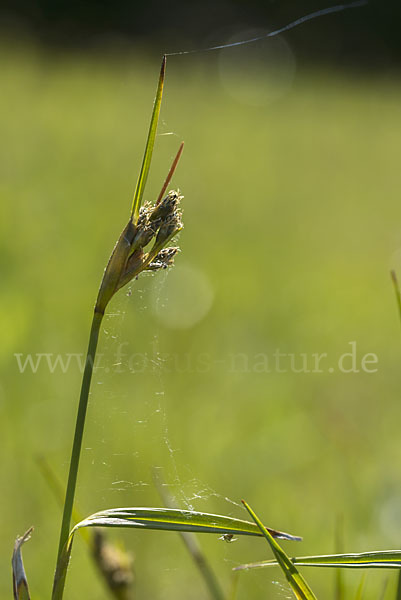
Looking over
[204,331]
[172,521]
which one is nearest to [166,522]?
[172,521]

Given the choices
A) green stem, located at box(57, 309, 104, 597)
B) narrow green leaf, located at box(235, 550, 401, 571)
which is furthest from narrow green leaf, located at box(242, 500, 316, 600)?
green stem, located at box(57, 309, 104, 597)

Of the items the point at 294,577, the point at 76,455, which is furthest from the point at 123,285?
the point at 294,577

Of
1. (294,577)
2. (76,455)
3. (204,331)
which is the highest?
(204,331)

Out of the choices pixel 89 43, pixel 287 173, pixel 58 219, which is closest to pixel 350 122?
pixel 287 173

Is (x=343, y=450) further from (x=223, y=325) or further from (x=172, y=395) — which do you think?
(x=223, y=325)

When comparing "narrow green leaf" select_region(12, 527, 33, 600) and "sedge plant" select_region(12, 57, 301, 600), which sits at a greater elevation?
"sedge plant" select_region(12, 57, 301, 600)

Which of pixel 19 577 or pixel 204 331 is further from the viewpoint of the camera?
pixel 204 331

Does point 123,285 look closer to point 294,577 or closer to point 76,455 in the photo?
point 76,455

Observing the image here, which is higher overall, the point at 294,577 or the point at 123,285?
the point at 123,285

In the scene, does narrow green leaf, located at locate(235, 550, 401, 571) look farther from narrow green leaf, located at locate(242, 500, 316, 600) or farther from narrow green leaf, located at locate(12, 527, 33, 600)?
narrow green leaf, located at locate(12, 527, 33, 600)
